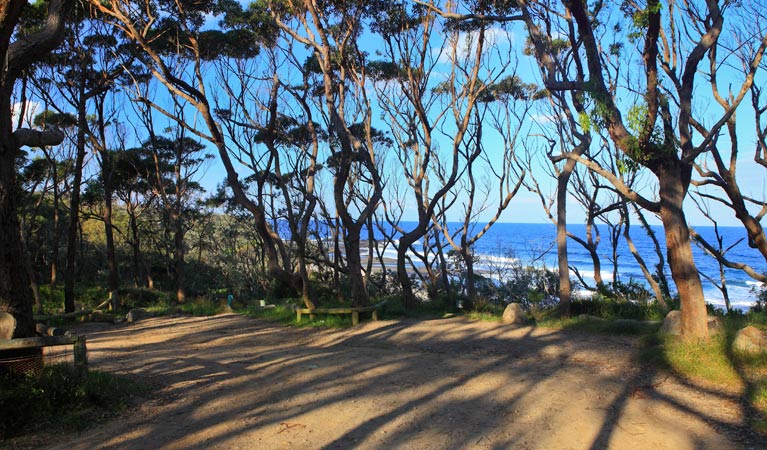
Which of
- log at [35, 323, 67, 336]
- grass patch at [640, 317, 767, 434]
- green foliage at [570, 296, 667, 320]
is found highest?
log at [35, 323, 67, 336]

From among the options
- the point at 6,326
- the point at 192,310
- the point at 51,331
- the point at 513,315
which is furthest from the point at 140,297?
the point at 6,326

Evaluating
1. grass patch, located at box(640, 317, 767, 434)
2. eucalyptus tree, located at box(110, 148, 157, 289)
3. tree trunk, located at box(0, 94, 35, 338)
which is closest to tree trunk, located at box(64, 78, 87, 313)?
eucalyptus tree, located at box(110, 148, 157, 289)

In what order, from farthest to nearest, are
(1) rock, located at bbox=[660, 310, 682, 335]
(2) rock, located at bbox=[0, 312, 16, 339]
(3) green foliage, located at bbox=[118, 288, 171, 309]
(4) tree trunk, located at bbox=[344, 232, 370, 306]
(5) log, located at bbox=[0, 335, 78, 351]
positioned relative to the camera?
(3) green foliage, located at bbox=[118, 288, 171, 309] < (4) tree trunk, located at bbox=[344, 232, 370, 306] < (1) rock, located at bbox=[660, 310, 682, 335] < (2) rock, located at bbox=[0, 312, 16, 339] < (5) log, located at bbox=[0, 335, 78, 351]

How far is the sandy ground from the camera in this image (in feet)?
12.8

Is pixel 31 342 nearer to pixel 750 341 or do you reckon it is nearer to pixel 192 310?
pixel 750 341

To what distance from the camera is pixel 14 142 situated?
16.4 feet

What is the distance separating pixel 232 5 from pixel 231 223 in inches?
589

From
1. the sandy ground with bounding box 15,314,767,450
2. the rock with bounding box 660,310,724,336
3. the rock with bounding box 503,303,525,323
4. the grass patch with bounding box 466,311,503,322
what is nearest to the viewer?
the sandy ground with bounding box 15,314,767,450

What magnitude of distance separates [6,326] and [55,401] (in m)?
0.82

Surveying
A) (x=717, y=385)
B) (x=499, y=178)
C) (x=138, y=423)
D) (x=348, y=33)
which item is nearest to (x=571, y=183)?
(x=499, y=178)

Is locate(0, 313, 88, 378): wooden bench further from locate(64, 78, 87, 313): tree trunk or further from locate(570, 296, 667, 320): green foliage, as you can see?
locate(64, 78, 87, 313): tree trunk

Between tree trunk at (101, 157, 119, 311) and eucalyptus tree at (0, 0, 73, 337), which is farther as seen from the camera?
tree trunk at (101, 157, 119, 311)

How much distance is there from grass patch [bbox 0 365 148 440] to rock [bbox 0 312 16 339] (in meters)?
0.41

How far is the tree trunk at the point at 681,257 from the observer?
6266mm
